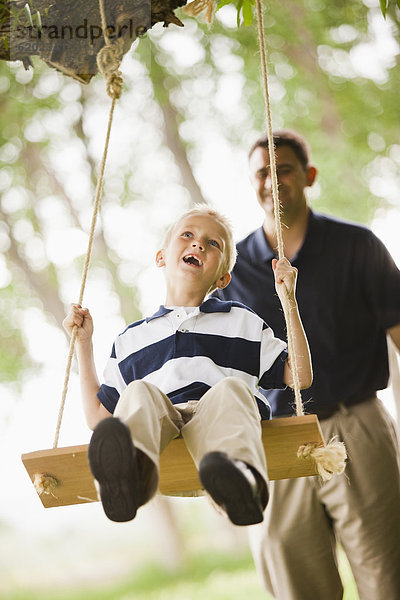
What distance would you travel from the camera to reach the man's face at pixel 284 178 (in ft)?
7.27

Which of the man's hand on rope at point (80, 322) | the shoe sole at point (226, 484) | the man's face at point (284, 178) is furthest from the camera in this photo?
the man's face at point (284, 178)

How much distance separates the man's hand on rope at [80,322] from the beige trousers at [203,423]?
1.22 feet

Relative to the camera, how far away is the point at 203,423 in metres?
1.30

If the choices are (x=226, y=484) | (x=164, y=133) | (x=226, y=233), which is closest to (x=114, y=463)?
(x=226, y=484)

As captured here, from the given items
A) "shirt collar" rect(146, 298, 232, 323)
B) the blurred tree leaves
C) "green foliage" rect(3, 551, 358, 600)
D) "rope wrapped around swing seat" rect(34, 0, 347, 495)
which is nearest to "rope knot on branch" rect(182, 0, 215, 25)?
"rope wrapped around swing seat" rect(34, 0, 347, 495)

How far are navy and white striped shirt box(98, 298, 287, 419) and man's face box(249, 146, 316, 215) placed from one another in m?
0.65

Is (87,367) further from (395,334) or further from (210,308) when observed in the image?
(395,334)

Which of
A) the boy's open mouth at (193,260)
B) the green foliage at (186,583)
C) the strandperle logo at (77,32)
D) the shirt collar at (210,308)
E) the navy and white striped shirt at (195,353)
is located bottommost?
the green foliage at (186,583)

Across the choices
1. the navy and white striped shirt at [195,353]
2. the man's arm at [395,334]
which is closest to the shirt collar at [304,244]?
the man's arm at [395,334]

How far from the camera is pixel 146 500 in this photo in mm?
1184

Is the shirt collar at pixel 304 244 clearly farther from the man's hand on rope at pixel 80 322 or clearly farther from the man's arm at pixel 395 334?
the man's hand on rope at pixel 80 322

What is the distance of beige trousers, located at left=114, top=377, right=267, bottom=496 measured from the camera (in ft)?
3.88

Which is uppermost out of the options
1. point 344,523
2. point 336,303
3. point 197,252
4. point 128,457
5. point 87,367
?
point 197,252

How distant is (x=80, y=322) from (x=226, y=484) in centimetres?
68
